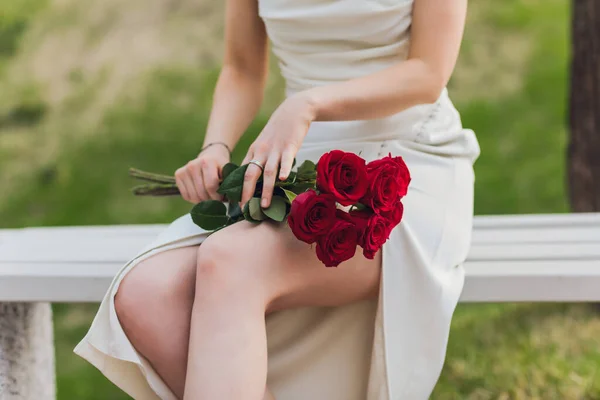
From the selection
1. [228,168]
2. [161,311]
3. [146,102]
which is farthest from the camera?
[146,102]

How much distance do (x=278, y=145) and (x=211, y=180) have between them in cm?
26

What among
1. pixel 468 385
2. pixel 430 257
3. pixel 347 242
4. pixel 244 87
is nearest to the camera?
pixel 347 242

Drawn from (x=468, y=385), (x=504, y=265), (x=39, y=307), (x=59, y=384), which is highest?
(x=504, y=265)

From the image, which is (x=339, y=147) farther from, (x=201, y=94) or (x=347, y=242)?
(x=201, y=94)

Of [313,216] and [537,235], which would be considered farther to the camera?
[537,235]

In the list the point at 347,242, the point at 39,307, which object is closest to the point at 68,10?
the point at 39,307

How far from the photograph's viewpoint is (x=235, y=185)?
1.83 meters

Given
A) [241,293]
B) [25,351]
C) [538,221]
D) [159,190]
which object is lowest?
[25,351]

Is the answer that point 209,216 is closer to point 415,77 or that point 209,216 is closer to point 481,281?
point 415,77

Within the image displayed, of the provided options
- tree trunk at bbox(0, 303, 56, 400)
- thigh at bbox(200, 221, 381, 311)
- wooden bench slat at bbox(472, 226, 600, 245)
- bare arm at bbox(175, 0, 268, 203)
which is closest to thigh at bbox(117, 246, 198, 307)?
thigh at bbox(200, 221, 381, 311)

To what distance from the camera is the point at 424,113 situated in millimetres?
2115

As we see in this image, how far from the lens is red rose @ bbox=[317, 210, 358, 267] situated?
5.29 feet

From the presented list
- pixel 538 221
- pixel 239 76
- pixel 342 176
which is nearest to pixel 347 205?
pixel 342 176

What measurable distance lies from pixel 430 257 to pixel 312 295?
0.28 m
